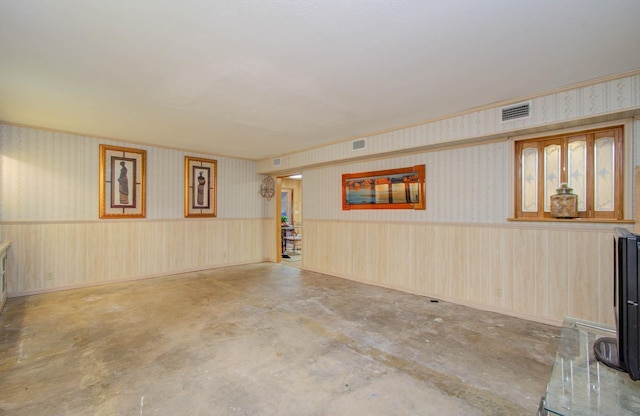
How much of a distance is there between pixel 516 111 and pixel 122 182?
658 centimetres

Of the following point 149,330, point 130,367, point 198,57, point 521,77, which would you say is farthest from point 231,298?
point 521,77

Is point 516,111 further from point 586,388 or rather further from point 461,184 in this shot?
point 586,388

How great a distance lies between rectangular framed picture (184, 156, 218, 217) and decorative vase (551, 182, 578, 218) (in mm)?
6377

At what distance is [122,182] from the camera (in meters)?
5.72

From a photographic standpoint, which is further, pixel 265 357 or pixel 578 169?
pixel 578 169

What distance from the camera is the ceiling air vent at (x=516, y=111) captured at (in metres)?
3.46

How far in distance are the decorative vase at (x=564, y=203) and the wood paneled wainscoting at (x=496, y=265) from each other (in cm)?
19

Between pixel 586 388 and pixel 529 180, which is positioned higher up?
pixel 529 180

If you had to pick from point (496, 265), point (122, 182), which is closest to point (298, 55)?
point (496, 265)

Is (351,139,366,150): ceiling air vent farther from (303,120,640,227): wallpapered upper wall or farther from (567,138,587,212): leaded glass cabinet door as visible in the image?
(567,138,587,212): leaded glass cabinet door

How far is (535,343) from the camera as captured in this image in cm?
306

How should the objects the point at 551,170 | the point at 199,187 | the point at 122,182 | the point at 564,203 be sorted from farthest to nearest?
the point at 199,187
the point at 122,182
the point at 551,170
the point at 564,203

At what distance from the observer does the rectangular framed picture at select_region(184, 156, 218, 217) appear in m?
6.59


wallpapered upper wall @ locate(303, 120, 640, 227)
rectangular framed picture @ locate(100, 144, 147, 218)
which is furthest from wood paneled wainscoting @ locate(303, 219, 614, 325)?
rectangular framed picture @ locate(100, 144, 147, 218)
